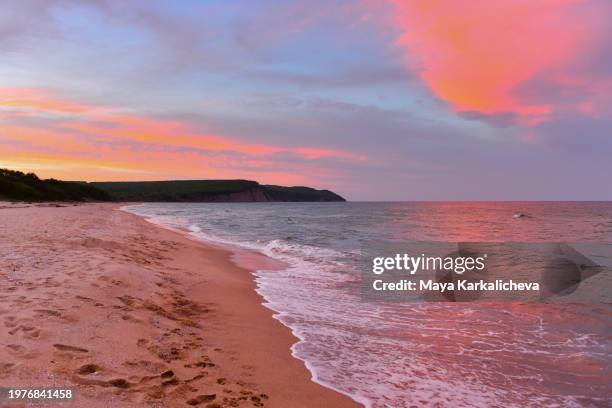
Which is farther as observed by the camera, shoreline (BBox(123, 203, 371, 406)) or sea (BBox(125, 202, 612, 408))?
sea (BBox(125, 202, 612, 408))

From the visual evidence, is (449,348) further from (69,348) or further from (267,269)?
(267,269)

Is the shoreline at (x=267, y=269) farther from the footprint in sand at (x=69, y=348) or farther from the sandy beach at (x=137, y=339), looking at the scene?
the footprint in sand at (x=69, y=348)

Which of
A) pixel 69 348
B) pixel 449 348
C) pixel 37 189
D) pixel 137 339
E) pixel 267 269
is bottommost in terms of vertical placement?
pixel 267 269

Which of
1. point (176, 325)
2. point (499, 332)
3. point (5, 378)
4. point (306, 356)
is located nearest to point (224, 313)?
point (176, 325)

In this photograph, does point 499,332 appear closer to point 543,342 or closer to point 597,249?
point 543,342

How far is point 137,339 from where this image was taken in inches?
237

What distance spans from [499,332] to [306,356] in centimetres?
448

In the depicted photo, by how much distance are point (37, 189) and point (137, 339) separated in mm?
87824
